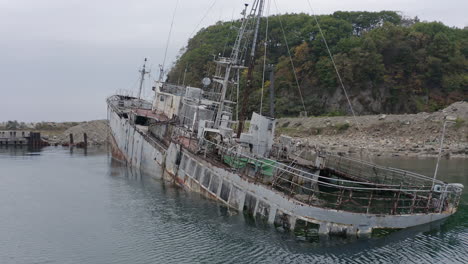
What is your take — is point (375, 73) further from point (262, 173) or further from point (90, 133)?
point (262, 173)

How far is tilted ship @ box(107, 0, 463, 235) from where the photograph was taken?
77.4 ft

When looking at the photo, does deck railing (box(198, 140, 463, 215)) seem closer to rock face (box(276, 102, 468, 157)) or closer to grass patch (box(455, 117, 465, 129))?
rock face (box(276, 102, 468, 157))

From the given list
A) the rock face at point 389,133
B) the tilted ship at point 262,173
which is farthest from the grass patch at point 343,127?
the tilted ship at point 262,173

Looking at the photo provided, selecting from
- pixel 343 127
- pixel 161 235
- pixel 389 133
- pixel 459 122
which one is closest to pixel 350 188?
pixel 161 235

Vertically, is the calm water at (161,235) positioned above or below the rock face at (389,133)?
below

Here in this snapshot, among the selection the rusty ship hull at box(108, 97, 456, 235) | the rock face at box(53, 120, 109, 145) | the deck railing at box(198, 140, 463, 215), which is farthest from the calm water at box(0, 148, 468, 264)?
the rock face at box(53, 120, 109, 145)

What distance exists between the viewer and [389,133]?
71.9 m

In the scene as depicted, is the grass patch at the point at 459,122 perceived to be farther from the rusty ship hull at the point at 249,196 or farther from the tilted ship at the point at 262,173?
the rusty ship hull at the point at 249,196

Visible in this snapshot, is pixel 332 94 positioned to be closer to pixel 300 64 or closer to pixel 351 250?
pixel 300 64

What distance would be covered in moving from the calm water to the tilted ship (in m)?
0.93

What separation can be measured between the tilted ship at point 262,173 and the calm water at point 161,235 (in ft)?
3.06

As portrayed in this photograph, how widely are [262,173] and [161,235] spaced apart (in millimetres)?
7197

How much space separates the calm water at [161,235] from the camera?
70.0ft

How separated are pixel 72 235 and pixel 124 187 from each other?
12966 millimetres
